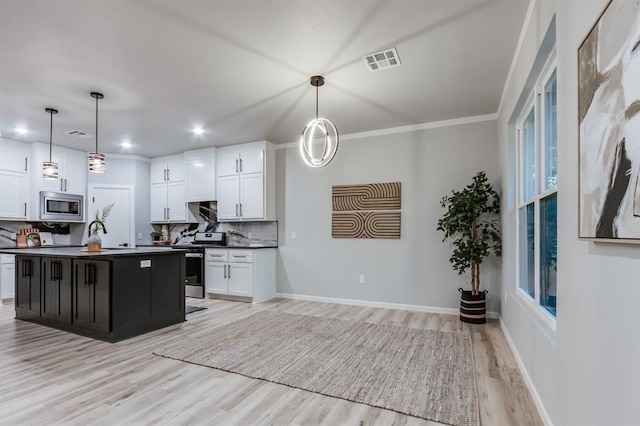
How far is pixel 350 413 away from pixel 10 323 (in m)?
4.58

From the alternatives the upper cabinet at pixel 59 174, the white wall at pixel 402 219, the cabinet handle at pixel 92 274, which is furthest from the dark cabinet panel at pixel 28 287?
the white wall at pixel 402 219

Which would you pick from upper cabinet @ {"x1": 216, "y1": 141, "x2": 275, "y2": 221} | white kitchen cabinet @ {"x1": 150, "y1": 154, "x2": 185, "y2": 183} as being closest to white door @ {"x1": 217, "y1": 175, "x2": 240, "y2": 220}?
upper cabinet @ {"x1": 216, "y1": 141, "x2": 275, "y2": 221}

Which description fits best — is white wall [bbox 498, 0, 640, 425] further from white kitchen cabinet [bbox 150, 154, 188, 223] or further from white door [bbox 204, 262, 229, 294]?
white kitchen cabinet [bbox 150, 154, 188, 223]

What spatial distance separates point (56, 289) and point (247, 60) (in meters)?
3.49

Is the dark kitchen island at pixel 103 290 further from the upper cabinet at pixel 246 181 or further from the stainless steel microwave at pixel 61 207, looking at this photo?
the upper cabinet at pixel 246 181

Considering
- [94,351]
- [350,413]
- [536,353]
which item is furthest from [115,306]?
[536,353]

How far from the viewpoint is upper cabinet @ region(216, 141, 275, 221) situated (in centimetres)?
566

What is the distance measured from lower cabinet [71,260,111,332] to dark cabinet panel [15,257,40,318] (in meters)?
0.85

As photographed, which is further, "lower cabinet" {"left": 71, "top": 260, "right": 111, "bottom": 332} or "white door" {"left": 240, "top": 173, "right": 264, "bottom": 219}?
"white door" {"left": 240, "top": 173, "right": 264, "bottom": 219}

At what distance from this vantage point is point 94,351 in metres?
3.25

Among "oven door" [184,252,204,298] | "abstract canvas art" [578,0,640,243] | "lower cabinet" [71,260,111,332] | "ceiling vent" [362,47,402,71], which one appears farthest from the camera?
"oven door" [184,252,204,298]

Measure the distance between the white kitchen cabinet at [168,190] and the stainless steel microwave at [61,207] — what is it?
1218 millimetres

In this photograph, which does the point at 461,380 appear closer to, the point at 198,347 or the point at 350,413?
the point at 350,413

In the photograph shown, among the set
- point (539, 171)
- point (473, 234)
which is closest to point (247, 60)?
point (539, 171)
